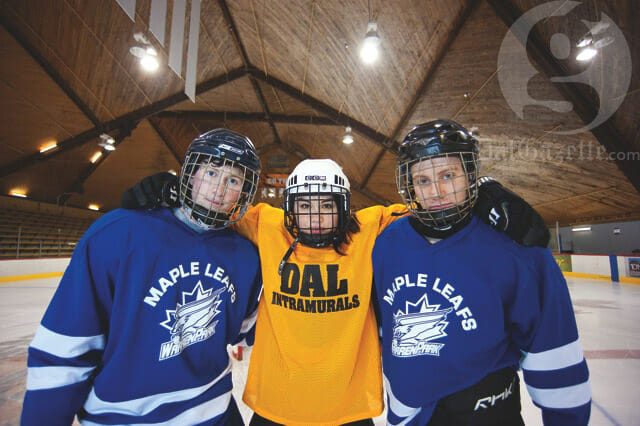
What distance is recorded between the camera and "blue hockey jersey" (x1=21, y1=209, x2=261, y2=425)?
3.32ft

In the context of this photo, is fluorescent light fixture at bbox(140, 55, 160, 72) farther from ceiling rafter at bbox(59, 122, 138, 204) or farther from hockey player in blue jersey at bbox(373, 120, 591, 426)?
hockey player in blue jersey at bbox(373, 120, 591, 426)

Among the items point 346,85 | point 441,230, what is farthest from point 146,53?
point 441,230

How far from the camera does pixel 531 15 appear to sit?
528 centimetres

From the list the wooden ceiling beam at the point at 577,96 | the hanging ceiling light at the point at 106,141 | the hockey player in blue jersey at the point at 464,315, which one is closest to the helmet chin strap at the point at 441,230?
the hockey player in blue jersey at the point at 464,315

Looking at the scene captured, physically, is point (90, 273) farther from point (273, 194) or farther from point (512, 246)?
point (273, 194)

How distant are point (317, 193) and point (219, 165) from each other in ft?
1.60

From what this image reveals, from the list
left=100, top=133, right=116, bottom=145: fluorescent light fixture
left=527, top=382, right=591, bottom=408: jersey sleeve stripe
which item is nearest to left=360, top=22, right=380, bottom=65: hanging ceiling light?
left=527, top=382, right=591, bottom=408: jersey sleeve stripe

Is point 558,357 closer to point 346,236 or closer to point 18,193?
point 346,236

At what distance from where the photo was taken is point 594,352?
327 cm

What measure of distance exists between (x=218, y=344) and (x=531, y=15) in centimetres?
716

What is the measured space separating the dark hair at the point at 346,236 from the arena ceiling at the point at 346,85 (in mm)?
5580

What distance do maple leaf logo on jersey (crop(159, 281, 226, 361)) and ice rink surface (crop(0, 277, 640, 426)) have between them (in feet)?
4.37

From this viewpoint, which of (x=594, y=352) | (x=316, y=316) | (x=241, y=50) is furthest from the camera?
(x=241, y=50)

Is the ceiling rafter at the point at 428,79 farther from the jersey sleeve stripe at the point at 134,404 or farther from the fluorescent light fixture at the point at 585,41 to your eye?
the jersey sleeve stripe at the point at 134,404
